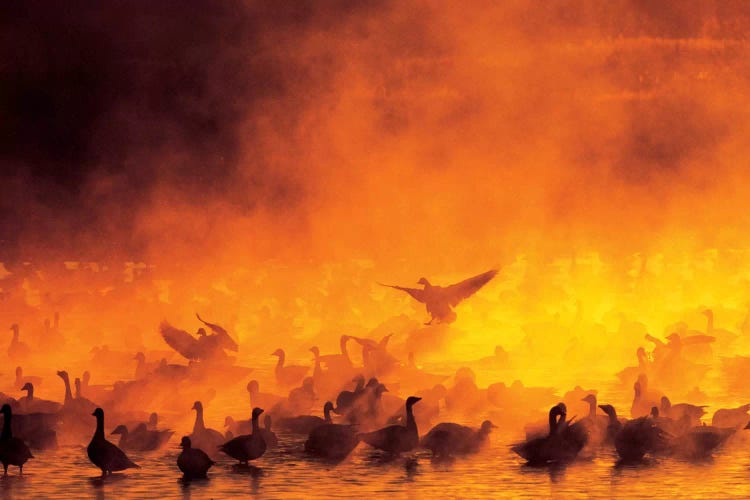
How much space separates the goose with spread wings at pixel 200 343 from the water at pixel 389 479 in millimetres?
5680

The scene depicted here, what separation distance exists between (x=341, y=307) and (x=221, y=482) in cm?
1433

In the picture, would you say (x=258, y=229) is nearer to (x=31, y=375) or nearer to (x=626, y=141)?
(x=626, y=141)

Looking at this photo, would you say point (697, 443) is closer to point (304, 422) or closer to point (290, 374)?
point (304, 422)

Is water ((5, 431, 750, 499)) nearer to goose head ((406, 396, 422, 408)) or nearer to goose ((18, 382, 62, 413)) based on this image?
goose head ((406, 396, 422, 408))

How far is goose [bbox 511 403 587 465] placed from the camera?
1988cm

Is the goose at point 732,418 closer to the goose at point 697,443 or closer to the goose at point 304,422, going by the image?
the goose at point 697,443

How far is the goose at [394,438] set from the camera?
20172 mm

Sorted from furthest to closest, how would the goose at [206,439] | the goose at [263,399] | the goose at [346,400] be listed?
the goose at [263,399] < the goose at [346,400] < the goose at [206,439]

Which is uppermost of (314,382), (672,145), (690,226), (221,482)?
(672,145)

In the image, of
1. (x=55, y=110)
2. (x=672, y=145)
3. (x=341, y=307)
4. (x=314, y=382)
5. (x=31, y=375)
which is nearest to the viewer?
(x=314, y=382)

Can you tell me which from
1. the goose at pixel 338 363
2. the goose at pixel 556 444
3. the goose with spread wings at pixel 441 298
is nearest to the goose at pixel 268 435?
the goose at pixel 556 444

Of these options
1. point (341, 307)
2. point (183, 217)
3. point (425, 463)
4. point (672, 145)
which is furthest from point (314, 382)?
point (672, 145)

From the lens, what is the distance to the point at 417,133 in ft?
196

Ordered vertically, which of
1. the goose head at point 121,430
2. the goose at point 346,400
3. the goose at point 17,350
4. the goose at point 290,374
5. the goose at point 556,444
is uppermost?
the goose at point 17,350
